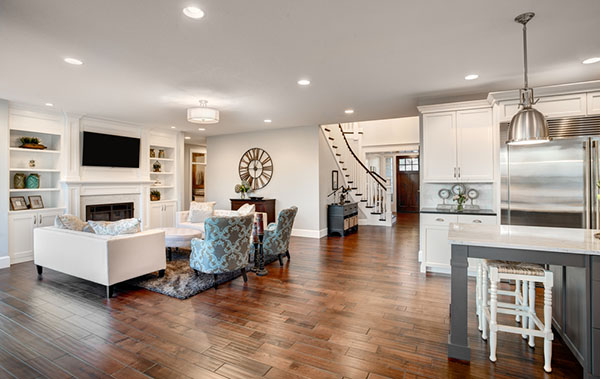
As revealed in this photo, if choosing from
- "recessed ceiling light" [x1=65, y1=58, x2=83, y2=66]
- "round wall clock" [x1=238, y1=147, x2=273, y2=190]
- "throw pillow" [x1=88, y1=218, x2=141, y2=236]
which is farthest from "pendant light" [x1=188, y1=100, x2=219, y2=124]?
"round wall clock" [x1=238, y1=147, x2=273, y2=190]

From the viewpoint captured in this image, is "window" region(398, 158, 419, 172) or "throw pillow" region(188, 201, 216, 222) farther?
"window" region(398, 158, 419, 172)

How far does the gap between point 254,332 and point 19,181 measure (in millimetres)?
5293

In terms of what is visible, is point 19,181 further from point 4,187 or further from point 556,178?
point 556,178

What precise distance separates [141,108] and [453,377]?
571 cm

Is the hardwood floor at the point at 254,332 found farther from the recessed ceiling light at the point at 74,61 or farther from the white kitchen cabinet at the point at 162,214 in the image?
the white kitchen cabinet at the point at 162,214

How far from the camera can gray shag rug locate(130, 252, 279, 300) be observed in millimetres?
3578

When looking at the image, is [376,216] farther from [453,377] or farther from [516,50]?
[453,377]

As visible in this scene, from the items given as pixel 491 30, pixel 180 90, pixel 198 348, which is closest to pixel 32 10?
pixel 180 90

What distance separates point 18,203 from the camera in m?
5.10

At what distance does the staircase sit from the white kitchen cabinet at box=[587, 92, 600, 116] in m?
5.29

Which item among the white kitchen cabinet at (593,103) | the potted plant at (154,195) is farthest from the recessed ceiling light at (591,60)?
the potted plant at (154,195)

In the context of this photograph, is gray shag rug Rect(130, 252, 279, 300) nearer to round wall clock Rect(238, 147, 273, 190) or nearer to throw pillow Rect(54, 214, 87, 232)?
throw pillow Rect(54, 214, 87, 232)

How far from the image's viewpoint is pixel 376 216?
9008 millimetres

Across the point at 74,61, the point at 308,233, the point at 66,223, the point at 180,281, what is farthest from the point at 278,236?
the point at 74,61
